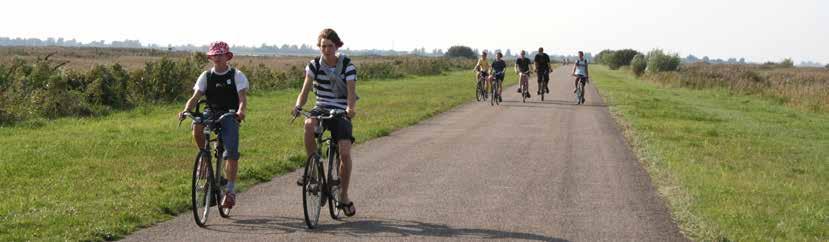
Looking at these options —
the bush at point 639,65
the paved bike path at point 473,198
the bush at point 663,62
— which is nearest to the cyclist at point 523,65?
the paved bike path at point 473,198

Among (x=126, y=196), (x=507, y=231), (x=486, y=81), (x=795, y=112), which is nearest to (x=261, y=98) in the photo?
(x=486, y=81)

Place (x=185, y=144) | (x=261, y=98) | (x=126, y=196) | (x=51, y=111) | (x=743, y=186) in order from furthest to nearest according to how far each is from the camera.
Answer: (x=261, y=98) < (x=51, y=111) < (x=185, y=144) < (x=743, y=186) < (x=126, y=196)

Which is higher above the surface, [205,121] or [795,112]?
[205,121]

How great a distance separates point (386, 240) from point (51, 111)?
47.4 ft

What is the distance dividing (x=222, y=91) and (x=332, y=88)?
3.14 feet

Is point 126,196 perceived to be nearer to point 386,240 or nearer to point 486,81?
point 386,240

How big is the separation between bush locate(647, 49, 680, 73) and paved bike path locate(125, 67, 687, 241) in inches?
2545

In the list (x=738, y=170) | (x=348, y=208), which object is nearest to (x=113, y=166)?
(x=348, y=208)

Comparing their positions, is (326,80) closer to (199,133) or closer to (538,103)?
(199,133)

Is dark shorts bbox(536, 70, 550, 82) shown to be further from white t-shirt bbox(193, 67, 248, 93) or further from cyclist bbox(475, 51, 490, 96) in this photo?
white t-shirt bbox(193, 67, 248, 93)

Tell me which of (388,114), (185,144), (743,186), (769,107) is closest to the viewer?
(743,186)

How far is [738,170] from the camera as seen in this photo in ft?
41.0

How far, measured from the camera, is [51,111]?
64.2 ft

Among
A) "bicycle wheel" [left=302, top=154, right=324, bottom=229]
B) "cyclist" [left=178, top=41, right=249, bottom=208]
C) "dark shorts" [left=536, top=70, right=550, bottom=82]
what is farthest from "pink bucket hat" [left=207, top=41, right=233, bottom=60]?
"dark shorts" [left=536, top=70, right=550, bottom=82]
